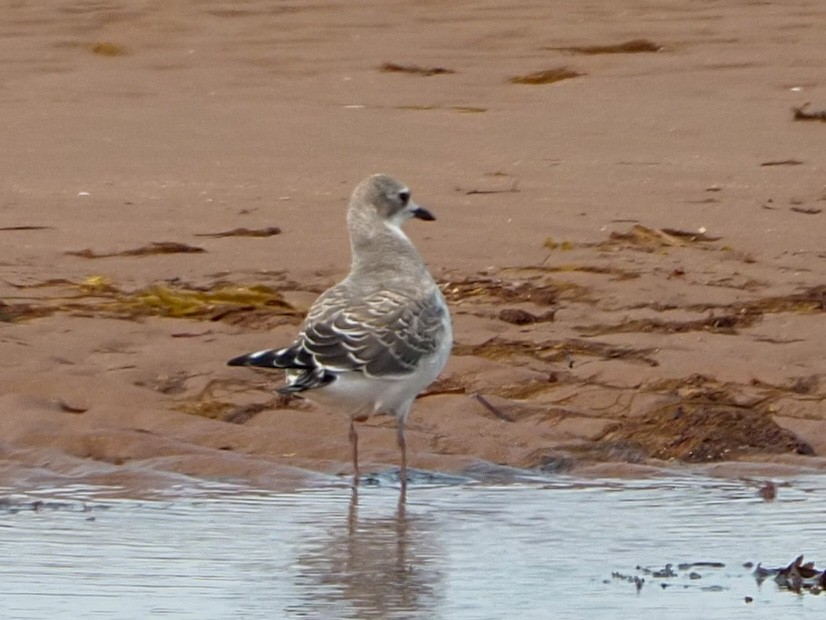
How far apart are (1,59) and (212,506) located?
8.56 meters

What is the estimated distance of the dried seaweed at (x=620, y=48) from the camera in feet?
46.6

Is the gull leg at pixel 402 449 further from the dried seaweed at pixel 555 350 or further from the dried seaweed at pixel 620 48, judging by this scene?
the dried seaweed at pixel 620 48

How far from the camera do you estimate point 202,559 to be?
6027 millimetres

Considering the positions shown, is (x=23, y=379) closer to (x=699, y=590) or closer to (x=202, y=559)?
(x=202, y=559)

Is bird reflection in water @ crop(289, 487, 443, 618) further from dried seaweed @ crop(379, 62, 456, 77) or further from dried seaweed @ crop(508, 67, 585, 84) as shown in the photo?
dried seaweed @ crop(379, 62, 456, 77)

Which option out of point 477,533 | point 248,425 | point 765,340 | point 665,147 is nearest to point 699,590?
point 477,533

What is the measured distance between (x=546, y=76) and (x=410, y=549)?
25.7ft

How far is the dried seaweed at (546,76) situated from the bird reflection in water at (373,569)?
23.4 feet

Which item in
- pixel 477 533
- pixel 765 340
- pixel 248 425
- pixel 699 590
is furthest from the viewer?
pixel 765 340

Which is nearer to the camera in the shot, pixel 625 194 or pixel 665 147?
pixel 625 194

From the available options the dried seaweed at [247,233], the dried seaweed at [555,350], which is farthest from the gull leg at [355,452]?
the dried seaweed at [247,233]

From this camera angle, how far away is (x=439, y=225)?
1056cm

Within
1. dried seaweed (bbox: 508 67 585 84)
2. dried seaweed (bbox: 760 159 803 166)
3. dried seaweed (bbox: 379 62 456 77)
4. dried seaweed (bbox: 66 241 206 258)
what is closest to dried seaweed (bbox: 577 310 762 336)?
dried seaweed (bbox: 66 241 206 258)

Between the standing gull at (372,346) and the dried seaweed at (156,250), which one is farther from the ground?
the standing gull at (372,346)
